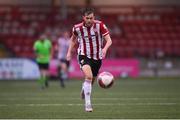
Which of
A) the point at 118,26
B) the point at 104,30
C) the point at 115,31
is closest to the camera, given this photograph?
the point at 104,30

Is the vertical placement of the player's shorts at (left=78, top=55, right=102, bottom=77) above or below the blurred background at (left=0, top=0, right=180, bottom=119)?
above

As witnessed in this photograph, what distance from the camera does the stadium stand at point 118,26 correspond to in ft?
115

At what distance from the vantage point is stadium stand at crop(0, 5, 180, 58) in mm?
35156

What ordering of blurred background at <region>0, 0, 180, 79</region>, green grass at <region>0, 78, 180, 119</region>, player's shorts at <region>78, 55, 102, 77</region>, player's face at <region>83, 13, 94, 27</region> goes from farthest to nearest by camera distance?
blurred background at <region>0, 0, 180, 79</region> → player's shorts at <region>78, 55, 102, 77</region> → player's face at <region>83, 13, 94, 27</region> → green grass at <region>0, 78, 180, 119</region>

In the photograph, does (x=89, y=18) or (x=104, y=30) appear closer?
(x=89, y=18)

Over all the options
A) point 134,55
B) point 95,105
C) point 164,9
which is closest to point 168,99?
point 95,105

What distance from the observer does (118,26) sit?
37.6 metres

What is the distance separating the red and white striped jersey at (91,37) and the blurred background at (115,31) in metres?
17.1

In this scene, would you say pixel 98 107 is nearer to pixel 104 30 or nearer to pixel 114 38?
pixel 104 30

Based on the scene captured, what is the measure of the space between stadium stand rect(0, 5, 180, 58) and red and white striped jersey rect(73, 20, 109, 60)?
19.6 m

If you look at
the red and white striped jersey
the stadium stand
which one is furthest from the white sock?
the stadium stand

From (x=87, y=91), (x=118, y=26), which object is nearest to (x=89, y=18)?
(x=87, y=91)

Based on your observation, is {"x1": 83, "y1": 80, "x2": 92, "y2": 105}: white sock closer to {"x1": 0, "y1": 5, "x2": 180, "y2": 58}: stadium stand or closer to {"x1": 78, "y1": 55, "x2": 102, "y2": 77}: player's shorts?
{"x1": 78, "y1": 55, "x2": 102, "y2": 77}: player's shorts

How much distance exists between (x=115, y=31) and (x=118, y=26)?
666mm
